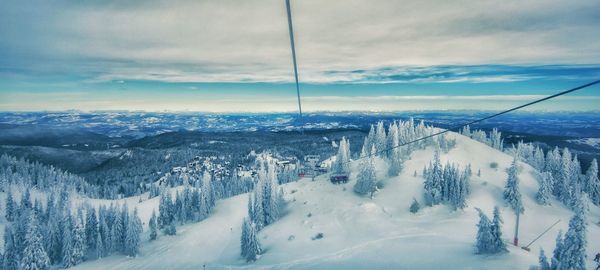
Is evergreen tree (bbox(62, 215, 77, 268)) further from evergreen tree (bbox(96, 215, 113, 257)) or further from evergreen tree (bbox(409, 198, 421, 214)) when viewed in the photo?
evergreen tree (bbox(409, 198, 421, 214))

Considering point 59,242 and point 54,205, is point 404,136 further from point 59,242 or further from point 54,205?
point 54,205

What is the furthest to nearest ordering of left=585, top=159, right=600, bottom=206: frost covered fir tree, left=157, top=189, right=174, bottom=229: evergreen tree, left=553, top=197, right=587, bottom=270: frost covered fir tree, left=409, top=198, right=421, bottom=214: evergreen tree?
left=157, top=189, right=174, bottom=229: evergreen tree
left=585, top=159, right=600, bottom=206: frost covered fir tree
left=409, top=198, right=421, bottom=214: evergreen tree
left=553, top=197, right=587, bottom=270: frost covered fir tree

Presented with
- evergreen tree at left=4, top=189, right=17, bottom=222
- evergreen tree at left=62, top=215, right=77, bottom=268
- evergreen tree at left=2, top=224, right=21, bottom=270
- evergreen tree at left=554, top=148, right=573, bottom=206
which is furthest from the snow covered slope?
evergreen tree at left=4, top=189, right=17, bottom=222

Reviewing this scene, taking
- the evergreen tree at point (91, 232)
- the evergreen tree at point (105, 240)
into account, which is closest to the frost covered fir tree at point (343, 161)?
the evergreen tree at point (105, 240)

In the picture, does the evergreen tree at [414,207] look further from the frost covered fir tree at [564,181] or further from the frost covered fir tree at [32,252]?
the frost covered fir tree at [32,252]

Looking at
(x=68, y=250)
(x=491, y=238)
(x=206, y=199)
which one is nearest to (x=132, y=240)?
(x=68, y=250)

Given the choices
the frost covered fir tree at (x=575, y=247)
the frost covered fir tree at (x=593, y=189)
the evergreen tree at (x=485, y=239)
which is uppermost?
the frost covered fir tree at (x=575, y=247)
